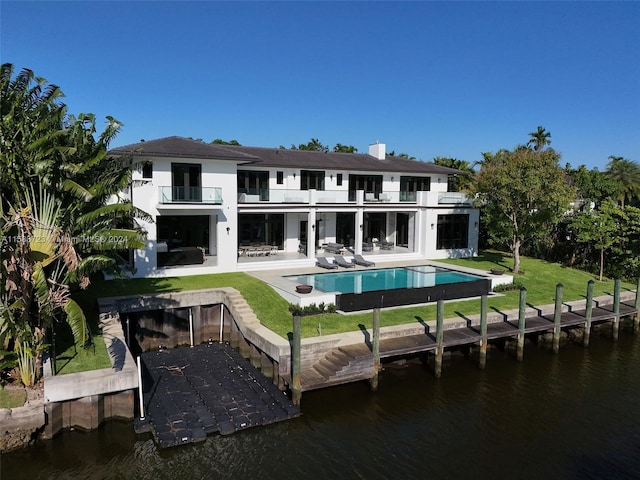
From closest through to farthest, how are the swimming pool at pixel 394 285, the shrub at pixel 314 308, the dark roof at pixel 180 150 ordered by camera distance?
the shrub at pixel 314 308, the swimming pool at pixel 394 285, the dark roof at pixel 180 150

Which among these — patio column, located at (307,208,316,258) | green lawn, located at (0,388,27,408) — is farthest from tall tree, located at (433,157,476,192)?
green lawn, located at (0,388,27,408)

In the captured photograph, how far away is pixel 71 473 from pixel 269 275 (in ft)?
49.8

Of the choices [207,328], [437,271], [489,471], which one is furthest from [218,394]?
[437,271]

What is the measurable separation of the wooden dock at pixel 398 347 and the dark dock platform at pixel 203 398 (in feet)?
4.74

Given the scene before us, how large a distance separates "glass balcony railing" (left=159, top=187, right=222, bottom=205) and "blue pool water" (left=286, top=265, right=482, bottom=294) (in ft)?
20.3

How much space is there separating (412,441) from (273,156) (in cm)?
2327

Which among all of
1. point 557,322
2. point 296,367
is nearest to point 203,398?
point 296,367

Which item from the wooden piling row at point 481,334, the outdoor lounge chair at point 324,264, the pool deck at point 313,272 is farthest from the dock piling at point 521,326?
the outdoor lounge chair at point 324,264

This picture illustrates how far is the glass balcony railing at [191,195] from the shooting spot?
24.7 m

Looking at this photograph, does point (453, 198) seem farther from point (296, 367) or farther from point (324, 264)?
point (296, 367)

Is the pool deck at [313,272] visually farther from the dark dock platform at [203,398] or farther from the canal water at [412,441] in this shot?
the canal water at [412,441]

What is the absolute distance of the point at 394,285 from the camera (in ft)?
80.5

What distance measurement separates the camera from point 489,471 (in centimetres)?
1165

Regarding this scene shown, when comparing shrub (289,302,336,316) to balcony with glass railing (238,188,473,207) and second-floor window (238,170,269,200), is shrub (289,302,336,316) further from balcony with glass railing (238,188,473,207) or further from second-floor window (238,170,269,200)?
Answer: second-floor window (238,170,269,200)
